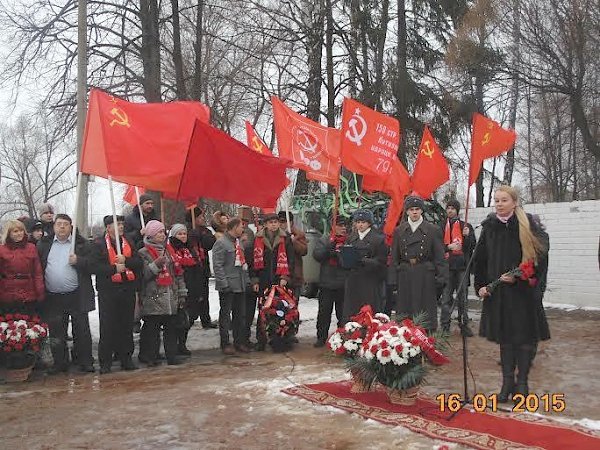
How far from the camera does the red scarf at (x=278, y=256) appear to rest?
8.38 meters

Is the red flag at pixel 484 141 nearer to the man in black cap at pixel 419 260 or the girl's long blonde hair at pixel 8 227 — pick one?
the man in black cap at pixel 419 260

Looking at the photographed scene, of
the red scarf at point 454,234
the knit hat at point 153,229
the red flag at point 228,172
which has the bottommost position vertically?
the red scarf at point 454,234

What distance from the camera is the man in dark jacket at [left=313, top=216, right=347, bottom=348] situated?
812 cm

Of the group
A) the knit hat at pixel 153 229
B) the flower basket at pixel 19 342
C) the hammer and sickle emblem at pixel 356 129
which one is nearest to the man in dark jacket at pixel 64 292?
the flower basket at pixel 19 342

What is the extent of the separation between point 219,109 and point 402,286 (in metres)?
16.4

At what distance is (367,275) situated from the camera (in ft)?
25.2

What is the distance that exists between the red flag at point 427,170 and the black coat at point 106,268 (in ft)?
15.7

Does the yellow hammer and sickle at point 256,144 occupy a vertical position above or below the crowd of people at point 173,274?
above

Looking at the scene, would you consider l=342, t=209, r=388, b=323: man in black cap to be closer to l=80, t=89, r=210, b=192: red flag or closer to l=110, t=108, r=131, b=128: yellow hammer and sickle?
l=80, t=89, r=210, b=192: red flag

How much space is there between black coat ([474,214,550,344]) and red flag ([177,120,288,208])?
339cm
